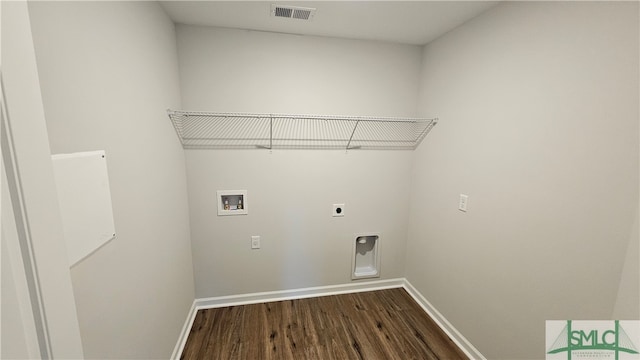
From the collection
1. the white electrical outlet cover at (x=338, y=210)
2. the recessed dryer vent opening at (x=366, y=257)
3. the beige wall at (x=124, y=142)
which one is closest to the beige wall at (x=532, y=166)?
the recessed dryer vent opening at (x=366, y=257)

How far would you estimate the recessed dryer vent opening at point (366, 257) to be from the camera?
2489 millimetres

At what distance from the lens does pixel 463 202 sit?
6.03 feet

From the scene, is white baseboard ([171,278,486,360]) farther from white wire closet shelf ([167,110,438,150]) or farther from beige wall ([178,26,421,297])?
white wire closet shelf ([167,110,438,150])

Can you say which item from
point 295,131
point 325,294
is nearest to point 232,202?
point 295,131

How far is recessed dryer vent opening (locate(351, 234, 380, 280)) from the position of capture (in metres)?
2.49

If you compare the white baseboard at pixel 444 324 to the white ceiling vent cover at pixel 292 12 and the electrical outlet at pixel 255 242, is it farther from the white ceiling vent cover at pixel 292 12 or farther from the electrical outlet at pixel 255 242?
the white ceiling vent cover at pixel 292 12

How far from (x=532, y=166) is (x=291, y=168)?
161 centimetres

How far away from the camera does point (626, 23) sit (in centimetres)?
100

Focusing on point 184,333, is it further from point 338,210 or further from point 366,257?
point 366,257

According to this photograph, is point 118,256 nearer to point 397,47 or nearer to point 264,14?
point 264,14

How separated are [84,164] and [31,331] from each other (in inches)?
23.1

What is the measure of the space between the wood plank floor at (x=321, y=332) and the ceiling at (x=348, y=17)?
7.62 feet

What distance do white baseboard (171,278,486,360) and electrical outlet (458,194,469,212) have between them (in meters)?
0.95

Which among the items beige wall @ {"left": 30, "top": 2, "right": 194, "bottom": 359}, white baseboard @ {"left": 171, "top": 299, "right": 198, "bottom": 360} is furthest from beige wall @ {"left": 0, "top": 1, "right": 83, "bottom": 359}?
white baseboard @ {"left": 171, "top": 299, "right": 198, "bottom": 360}
